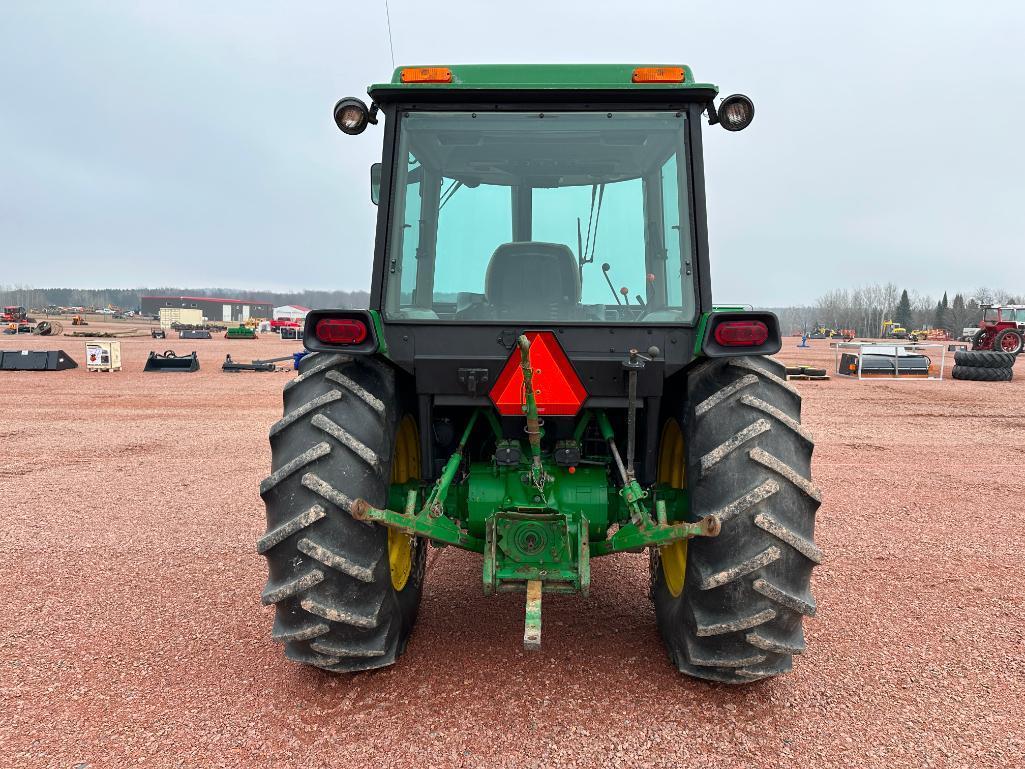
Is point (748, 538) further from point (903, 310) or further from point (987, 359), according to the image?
point (903, 310)

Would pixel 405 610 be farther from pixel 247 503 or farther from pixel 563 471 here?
pixel 247 503

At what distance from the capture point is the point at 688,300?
2.97 m

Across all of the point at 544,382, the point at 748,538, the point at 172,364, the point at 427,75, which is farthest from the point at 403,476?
the point at 172,364

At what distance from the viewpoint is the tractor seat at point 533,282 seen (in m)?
3.06

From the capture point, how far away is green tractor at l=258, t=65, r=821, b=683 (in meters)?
2.58

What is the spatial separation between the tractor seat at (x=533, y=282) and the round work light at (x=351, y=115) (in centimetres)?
85

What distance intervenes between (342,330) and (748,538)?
1799 mm

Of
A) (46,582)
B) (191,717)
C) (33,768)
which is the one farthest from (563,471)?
(46,582)

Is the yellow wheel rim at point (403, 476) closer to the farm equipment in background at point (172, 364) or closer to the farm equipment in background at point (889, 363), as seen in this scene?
the farm equipment in background at point (172, 364)

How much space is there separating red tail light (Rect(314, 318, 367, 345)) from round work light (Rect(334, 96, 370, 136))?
977 millimetres

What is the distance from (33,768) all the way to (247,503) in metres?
3.85

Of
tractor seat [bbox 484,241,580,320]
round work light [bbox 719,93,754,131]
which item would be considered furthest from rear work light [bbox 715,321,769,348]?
round work light [bbox 719,93,754,131]

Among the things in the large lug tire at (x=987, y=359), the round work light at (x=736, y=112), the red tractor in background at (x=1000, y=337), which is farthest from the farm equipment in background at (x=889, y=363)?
the round work light at (x=736, y=112)

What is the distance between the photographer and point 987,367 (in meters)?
19.2
